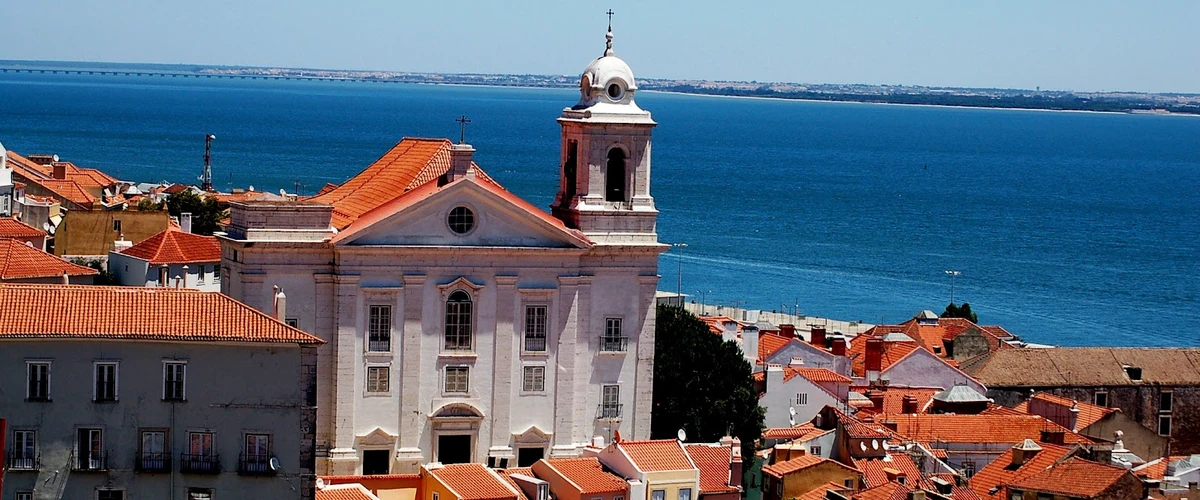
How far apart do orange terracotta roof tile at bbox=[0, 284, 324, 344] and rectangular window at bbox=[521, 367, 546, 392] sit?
12.0 meters

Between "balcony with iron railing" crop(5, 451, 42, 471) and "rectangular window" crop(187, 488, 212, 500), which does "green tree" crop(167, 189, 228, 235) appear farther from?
"balcony with iron railing" crop(5, 451, 42, 471)

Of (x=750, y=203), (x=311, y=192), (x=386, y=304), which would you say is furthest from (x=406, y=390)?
(x=750, y=203)

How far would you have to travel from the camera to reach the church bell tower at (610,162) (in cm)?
4478

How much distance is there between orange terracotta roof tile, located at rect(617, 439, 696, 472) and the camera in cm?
3853

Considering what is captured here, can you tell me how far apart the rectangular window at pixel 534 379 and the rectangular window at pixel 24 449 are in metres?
14.4

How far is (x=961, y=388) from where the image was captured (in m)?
54.4

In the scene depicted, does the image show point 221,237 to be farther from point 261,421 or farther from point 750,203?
point 750,203

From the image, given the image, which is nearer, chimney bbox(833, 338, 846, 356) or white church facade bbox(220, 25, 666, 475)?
white church facade bbox(220, 25, 666, 475)

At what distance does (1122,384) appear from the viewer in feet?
187

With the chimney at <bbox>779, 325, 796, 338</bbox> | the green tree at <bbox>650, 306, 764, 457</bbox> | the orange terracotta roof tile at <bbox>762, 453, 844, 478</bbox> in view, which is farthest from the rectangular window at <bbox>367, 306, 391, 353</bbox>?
the chimney at <bbox>779, 325, 796, 338</bbox>

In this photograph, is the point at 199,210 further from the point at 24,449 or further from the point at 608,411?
the point at 24,449

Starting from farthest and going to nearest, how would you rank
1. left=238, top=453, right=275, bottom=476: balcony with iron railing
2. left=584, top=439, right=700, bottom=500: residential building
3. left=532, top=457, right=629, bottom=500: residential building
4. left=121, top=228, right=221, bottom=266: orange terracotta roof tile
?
1. left=121, top=228, right=221, bottom=266: orange terracotta roof tile
2. left=584, top=439, right=700, bottom=500: residential building
3. left=532, top=457, right=629, bottom=500: residential building
4. left=238, top=453, right=275, bottom=476: balcony with iron railing

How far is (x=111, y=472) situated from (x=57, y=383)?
148cm

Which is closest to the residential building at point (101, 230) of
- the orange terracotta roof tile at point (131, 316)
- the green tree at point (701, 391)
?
the green tree at point (701, 391)
